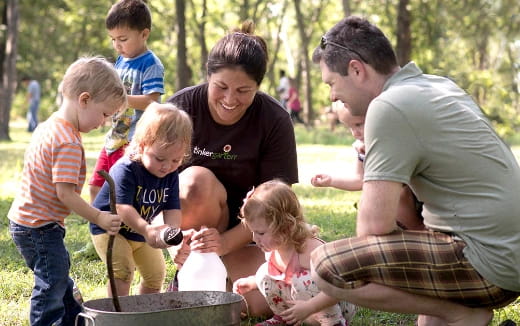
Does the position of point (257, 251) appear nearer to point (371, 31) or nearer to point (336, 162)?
point (371, 31)

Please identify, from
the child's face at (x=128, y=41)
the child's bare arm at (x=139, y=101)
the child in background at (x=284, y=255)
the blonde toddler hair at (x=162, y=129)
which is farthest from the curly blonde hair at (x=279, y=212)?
the child's face at (x=128, y=41)

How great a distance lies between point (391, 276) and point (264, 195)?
0.68 metres

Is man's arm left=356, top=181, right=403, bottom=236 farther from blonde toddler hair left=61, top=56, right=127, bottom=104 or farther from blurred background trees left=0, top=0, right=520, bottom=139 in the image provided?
blurred background trees left=0, top=0, right=520, bottom=139

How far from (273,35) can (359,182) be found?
123ft

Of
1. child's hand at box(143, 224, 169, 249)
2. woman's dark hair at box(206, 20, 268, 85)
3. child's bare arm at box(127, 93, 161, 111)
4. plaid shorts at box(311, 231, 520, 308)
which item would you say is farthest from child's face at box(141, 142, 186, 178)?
child's bare arm at box(127, 93, 161, 111)

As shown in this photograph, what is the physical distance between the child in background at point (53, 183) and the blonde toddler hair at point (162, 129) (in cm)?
24

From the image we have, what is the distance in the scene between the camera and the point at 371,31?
2.79 meters

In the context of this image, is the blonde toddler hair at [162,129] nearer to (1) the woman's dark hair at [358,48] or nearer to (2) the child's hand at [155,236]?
(2) the child's hand at [155,236]

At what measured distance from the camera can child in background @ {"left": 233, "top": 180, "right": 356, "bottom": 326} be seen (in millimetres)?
3195

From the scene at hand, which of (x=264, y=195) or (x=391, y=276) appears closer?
(x=391, y=276)

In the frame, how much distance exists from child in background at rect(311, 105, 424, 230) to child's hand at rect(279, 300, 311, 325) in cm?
49

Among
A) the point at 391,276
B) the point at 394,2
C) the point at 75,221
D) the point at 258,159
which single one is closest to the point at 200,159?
the point at 258,159

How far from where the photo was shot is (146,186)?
10.7 feet

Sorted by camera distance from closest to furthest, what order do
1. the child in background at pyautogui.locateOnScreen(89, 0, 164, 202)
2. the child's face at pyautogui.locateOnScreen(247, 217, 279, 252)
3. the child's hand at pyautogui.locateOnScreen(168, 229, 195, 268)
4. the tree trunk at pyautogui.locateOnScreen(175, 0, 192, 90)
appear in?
the child's face at pyautogui.locateOnScreen(247, 217, 279, 252)
the child's hand at pyautogui.locateOnScreen(168, 229, 195, 268)
the child in background at pyautogui.locateOnScreen(89, 0, 164, 202)
the tree trunk at pyautogui.locateOnScreen(175, 0, 192, 90)
